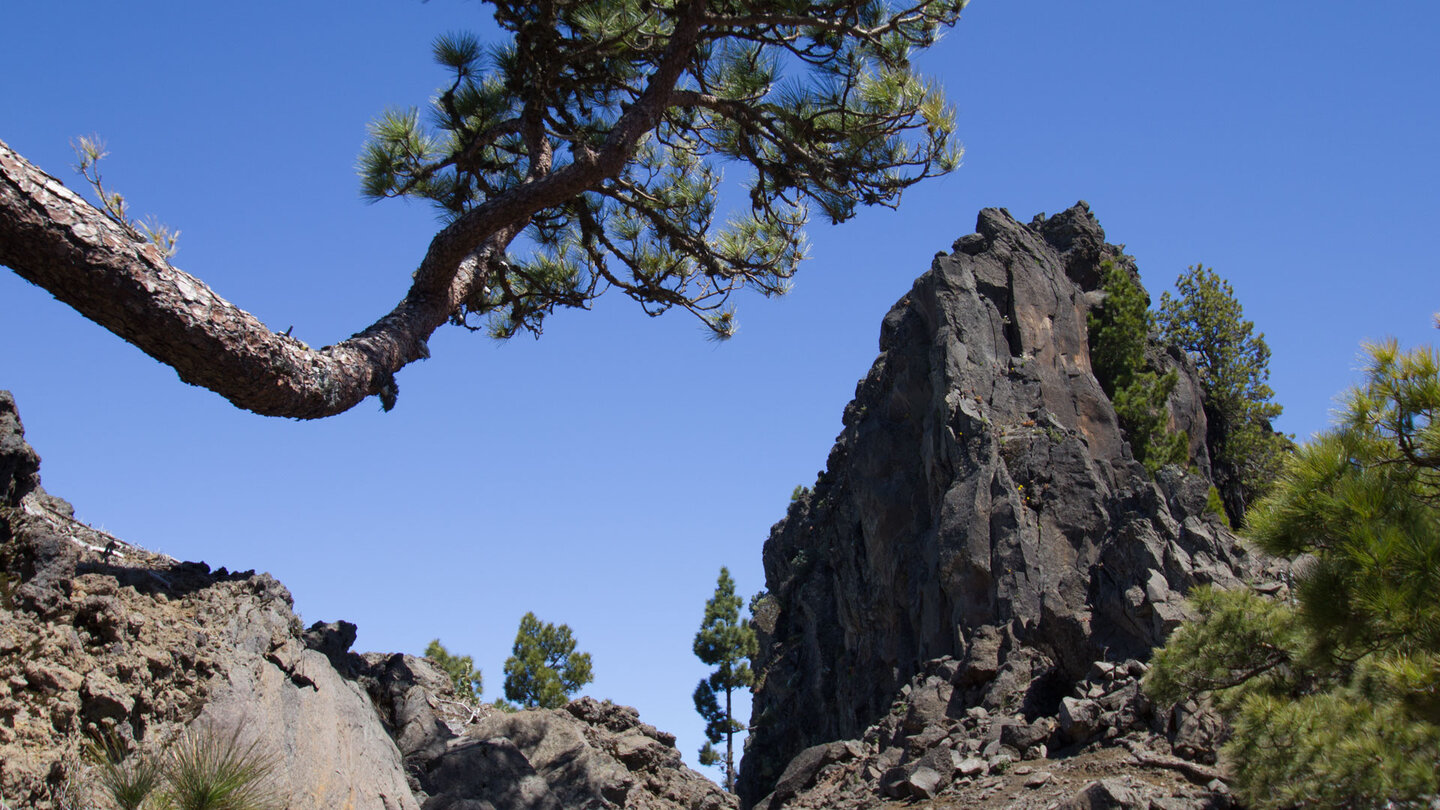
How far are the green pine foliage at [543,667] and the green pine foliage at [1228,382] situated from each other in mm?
21151

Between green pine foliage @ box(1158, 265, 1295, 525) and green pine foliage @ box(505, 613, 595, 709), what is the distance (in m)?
21.2

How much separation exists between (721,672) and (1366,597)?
33.6 m

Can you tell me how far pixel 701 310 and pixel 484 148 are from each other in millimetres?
2814

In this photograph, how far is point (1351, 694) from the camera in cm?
644

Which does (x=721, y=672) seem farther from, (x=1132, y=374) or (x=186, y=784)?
(x=186, y=784)

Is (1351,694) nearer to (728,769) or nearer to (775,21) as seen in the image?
(775,21)

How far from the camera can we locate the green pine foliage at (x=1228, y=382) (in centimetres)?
2706

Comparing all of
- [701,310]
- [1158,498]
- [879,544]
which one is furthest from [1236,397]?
[701,310]

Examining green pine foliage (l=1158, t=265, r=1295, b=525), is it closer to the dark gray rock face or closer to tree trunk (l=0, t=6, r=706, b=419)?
the dark gray rock face

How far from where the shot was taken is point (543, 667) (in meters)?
32.7

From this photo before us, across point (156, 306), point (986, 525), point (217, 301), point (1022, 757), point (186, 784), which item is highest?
point (986, 525)

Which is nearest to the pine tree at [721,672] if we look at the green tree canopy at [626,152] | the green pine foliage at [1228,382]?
the green pine foliage at [1228,382]

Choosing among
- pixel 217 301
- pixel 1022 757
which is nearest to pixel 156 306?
pixel 217 301

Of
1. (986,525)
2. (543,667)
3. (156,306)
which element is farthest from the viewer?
(543,667)
